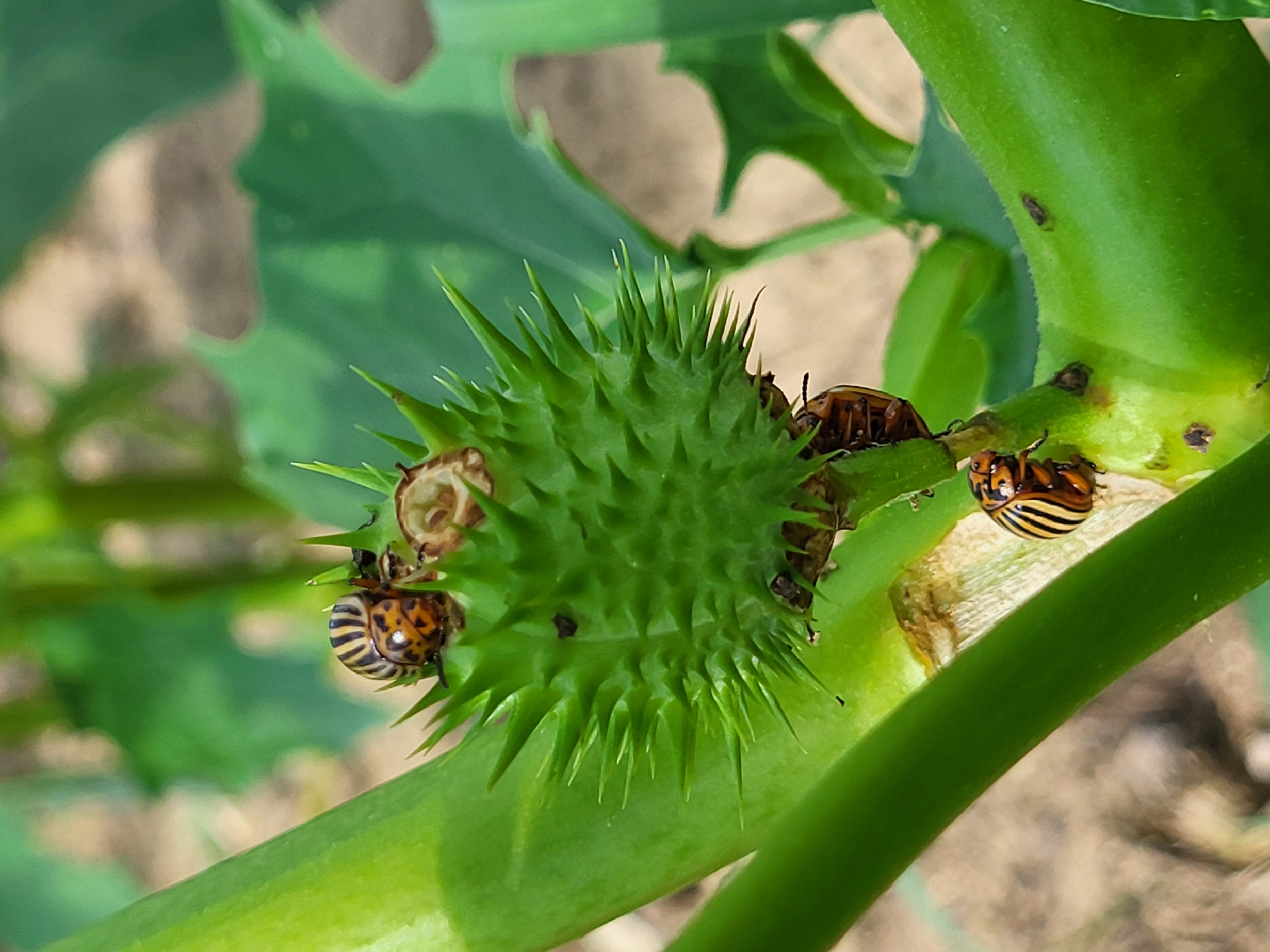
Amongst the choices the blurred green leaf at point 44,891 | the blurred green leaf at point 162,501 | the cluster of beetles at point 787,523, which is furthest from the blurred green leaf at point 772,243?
the blurred green leaf at point 44,891

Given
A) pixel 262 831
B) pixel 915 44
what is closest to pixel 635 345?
pixel 915 44

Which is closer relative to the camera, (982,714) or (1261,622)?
(982,714)

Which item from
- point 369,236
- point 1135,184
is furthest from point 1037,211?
point 369,236

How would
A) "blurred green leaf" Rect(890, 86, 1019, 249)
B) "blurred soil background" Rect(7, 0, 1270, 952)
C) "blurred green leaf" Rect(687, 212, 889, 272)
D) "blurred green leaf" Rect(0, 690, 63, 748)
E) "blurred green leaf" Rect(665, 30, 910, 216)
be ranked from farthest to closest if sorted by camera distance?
"blurred green leaf" Rect(0, 690, 63, 748)
"blurred soil background" Rect(7, 0, 1270, 952)
"blurred green leaf" Rect(687, 212, 889, 272)
"blurred green leaf" Rect(665, 30, 910, 216)
"blurred green leaf" Rect(890, 86, 1019, 249)

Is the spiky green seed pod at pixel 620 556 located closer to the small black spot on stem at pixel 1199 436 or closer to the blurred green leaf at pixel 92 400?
the small black spot on stem at pixel 1199 436

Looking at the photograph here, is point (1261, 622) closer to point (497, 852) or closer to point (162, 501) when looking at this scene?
point (497, 852)

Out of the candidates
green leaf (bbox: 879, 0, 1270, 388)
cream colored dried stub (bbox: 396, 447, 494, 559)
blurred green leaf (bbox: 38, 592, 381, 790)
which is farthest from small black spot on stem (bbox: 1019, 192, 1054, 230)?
blurred green leaf (bbox: 38, 592, 381, 790)

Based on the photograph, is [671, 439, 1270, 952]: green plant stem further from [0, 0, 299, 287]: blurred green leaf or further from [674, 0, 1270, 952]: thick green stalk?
[0, 0, 299, 287]: blurred green leaf
